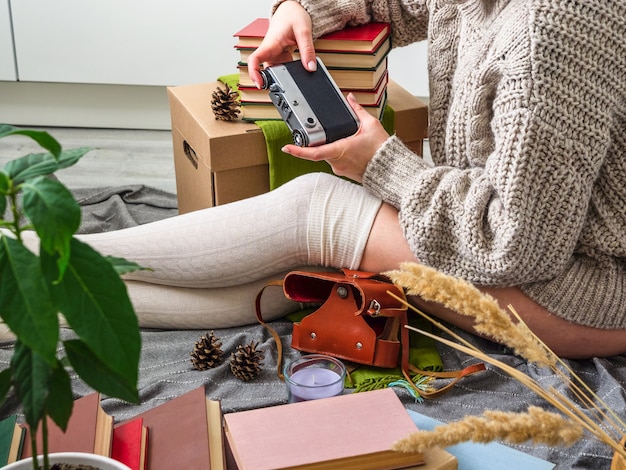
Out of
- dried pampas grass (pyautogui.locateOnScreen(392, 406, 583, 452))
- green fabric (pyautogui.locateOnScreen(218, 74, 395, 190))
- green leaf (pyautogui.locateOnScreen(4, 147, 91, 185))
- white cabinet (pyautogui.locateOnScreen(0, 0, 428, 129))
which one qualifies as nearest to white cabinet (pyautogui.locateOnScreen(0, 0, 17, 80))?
white cabinet (pyautogui.locateOnScreen(0, 0, 428, 129))

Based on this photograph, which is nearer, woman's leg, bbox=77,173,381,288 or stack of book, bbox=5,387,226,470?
stack of book, bbox=5,387,226,470

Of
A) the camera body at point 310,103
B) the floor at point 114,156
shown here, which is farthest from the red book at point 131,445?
the floor at point 114,156

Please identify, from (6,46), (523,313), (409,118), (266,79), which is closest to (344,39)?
(266,79)

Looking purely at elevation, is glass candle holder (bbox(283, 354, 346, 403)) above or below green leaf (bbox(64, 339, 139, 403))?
below

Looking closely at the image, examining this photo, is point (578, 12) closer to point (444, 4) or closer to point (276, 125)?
point (444, 4)

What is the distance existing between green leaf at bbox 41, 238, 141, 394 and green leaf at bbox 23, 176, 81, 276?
16mm

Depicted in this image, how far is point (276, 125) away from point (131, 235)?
13.7 inches

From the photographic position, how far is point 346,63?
57.4 inches

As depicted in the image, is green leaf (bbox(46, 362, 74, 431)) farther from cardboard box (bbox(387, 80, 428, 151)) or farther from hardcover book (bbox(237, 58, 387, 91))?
cardboard box (bbox(387, 80, 428, 151))

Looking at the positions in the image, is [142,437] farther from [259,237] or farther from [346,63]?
[346,63]

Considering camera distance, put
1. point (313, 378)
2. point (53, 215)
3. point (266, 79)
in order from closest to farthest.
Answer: point (53, 215) → point (313, 378) → point (266, 79)

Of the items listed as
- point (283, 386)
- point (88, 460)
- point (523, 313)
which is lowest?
point (283, 386)

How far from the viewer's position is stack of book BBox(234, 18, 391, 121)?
1.44 metres

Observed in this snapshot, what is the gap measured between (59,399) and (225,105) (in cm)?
106
